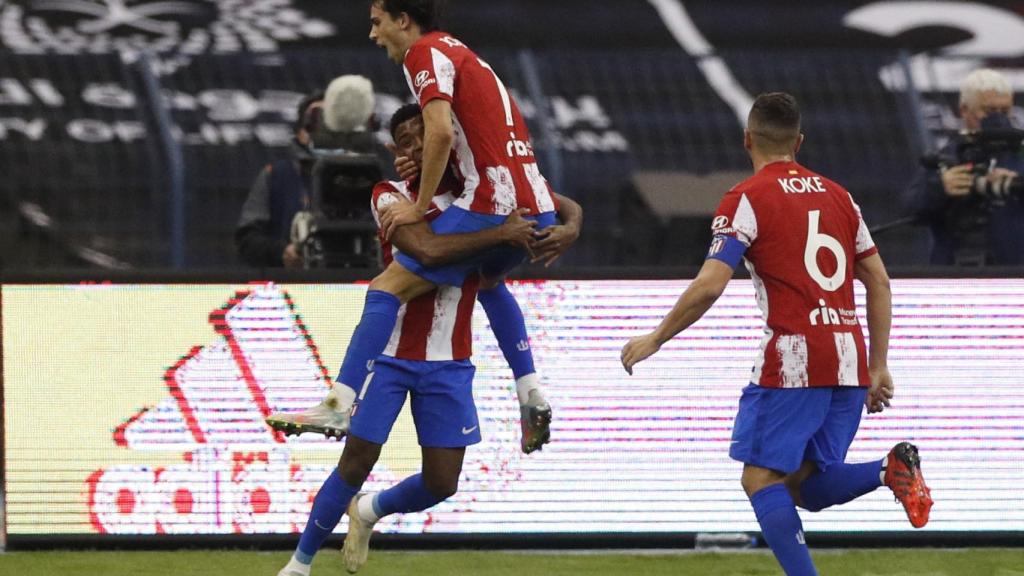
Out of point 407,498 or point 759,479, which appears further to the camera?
point 407,498

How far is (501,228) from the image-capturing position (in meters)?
6.87

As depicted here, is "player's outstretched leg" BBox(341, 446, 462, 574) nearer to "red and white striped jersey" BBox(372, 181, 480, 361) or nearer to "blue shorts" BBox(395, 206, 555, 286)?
"red and white striped jersey" BBox(372, 181, 480, 361)

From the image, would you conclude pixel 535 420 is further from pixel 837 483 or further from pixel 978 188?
pixel 978 188

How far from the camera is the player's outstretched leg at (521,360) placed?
729 cm

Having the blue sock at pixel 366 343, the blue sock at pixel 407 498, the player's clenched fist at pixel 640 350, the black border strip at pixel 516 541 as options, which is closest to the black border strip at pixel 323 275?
the black border strip at pixel 516 541

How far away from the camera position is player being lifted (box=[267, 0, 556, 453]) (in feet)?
22.3

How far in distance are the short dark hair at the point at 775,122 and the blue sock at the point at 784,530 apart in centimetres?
117

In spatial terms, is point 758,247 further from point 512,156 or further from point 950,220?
point 950,220

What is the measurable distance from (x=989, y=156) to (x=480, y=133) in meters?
3.99

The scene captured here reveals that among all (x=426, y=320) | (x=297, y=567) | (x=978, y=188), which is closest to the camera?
(x=426, y=320)

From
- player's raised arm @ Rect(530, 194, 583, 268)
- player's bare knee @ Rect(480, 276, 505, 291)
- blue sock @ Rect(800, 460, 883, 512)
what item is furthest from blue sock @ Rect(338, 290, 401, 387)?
blue sock @ Rect(800, 460, 883, 512)

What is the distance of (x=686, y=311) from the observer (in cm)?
649

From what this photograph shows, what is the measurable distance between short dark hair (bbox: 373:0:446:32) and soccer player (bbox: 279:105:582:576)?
0.33m

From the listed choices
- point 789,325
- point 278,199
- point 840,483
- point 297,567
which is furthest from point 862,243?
point 278,199
